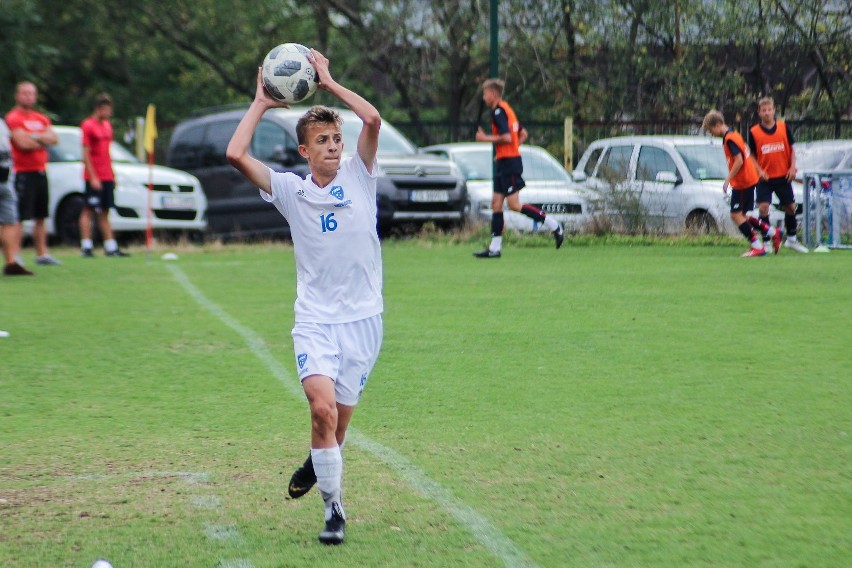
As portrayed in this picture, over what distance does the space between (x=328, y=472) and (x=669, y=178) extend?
15.0 metres

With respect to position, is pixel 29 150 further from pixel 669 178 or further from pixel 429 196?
pixel 669 178

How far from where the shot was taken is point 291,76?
5672 millimetres

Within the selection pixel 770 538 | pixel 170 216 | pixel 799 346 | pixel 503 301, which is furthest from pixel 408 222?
pixel 770 538

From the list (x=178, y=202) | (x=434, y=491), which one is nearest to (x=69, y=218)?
(x=178, y=202)

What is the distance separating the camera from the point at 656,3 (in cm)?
2142

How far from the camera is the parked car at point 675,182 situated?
18891 millimetres

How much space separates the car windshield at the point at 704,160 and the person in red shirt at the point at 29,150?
28.7 ft

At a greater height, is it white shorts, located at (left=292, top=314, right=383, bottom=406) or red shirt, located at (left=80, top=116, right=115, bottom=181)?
red shirt, located at (left=80, top=116, right=115, bottom=181)

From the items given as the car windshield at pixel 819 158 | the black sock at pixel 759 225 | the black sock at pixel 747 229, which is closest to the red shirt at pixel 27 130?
the black sock at pixel 747 229

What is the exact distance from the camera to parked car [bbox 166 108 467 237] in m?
19.4

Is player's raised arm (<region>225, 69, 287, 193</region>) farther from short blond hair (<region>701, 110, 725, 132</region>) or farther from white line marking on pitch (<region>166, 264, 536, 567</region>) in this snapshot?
short blond hair (<region>701, 110, 725, 132</region>)

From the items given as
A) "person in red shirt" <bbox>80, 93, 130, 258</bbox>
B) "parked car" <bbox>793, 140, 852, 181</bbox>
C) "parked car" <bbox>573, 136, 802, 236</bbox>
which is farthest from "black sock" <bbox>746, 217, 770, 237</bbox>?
"person in red shirt" <bbox>80, 93, 130, 258</bbox>

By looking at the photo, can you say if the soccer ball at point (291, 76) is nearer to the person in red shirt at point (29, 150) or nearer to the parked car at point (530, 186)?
the person in red shirt at point (29, 150)

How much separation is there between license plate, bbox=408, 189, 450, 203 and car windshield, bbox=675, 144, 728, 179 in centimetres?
337
